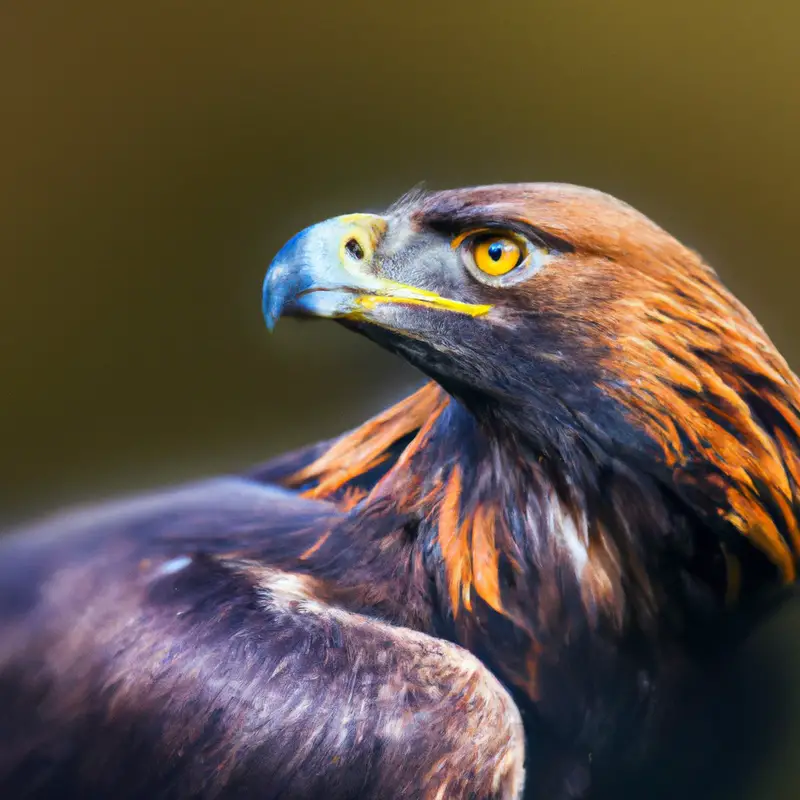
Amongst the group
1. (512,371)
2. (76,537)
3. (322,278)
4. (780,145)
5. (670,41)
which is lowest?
(76,537)

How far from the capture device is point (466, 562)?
99 cm

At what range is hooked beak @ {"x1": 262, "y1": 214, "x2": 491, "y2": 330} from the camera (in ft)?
2.82

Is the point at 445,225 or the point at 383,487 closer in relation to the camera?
the point at 445,225

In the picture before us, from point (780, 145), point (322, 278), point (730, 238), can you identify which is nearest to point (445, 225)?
point (322, 278)

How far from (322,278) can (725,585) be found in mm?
623

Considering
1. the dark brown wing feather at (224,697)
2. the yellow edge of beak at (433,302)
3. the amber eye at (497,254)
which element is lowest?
the dark brown wing feather at (224,697)

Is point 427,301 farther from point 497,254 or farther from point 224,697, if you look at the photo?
point 224,697

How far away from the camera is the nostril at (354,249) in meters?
0.89

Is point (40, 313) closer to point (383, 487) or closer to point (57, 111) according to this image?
point (57, 111)

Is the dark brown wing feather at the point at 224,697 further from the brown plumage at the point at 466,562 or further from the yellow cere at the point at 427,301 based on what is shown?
the yellow cere at the point at 427,301

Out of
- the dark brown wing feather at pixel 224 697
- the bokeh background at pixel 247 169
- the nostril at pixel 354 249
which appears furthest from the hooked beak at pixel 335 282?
the dark brown wing feather at pixel 224 697

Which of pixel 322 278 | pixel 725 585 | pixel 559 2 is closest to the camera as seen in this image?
pixel 322 278

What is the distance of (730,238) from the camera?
1.11 metres

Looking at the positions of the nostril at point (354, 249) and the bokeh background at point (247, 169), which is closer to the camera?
the nostril at point (354, 249)
